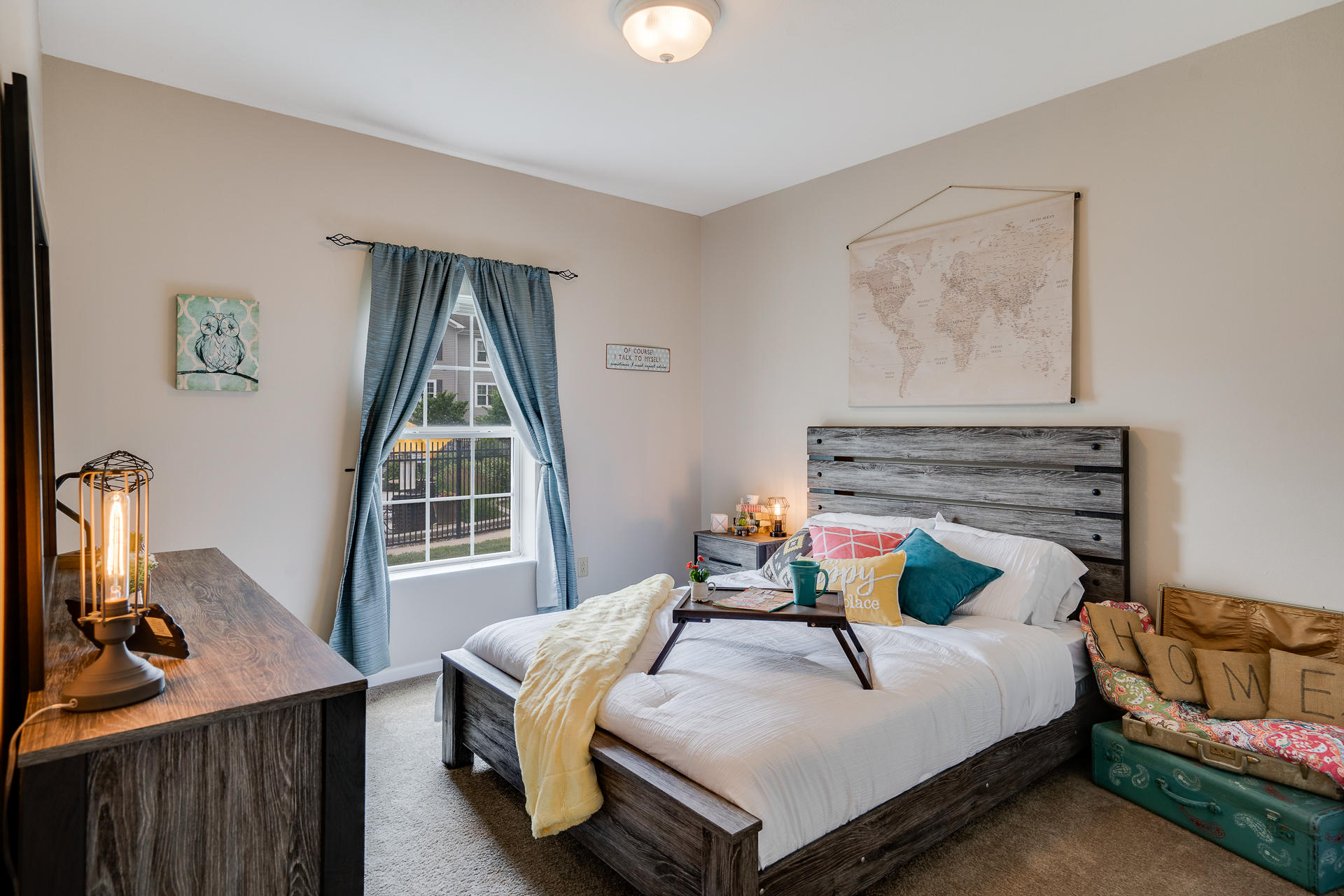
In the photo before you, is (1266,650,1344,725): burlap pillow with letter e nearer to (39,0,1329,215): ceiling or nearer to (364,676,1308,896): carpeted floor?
(364,676,1308,896): carpeted floor

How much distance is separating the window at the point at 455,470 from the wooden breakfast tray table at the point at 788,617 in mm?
2019

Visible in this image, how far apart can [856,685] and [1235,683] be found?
1.38 metres

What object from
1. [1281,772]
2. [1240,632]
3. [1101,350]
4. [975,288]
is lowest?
[1281,772]

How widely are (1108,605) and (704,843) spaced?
2.00 metres

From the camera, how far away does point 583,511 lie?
430 cm

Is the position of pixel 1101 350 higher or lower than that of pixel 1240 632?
higher

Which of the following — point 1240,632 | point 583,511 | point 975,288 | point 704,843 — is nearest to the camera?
point 704,843

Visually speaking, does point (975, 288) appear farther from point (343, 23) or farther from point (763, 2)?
point (343, 23)

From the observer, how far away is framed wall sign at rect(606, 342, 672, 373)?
4410 millimetres

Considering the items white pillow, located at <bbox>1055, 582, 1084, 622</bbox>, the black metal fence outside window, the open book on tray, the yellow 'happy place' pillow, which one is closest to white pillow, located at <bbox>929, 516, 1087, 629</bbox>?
white pillow, located at <bbox>1055, 582, 1084, 622</bbox>

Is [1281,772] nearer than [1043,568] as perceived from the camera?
Yes

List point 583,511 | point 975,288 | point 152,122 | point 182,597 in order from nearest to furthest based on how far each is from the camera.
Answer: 1. point 182,597
2. point 152,122
3. point 975,288
4. point 583,511

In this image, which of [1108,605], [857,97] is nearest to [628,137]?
[857,97]

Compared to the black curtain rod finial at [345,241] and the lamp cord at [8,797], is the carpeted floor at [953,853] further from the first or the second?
the black curtain rod finial at [345,241]
